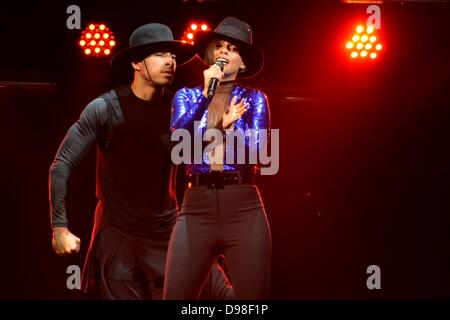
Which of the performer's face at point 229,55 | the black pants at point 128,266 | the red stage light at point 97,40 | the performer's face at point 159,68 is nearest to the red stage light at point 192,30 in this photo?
the red stage light at point 97,40

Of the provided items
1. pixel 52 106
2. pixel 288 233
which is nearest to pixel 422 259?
pixel 288 233

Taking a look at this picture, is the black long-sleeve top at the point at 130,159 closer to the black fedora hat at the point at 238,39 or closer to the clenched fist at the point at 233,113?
the black fedora hat at the point at 238,39

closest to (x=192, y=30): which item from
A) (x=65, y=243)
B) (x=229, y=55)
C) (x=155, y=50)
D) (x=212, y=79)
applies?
(x=155, y=50)

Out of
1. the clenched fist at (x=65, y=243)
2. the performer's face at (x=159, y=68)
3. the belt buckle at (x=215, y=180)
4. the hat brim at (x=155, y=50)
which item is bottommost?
the clenched fist at (x=65, y=243)

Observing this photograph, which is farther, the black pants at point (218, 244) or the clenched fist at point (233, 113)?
the clenched fist at point (233, 113)

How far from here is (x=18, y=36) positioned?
495 cm

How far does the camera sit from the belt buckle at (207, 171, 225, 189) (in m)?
3.02

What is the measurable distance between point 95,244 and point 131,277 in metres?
0.31

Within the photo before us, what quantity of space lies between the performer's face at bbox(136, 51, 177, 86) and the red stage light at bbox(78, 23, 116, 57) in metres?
1.30

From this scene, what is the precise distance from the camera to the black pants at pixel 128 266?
3.50 m

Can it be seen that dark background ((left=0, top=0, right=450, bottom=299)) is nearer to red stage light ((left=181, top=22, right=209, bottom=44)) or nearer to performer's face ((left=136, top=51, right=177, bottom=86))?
red stage light ((left=181, top=22, right=209, bottom=44))

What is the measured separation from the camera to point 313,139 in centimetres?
543

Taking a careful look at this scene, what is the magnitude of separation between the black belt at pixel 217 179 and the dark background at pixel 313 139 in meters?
2.08

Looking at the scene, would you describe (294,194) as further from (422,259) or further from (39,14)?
(39,14)
